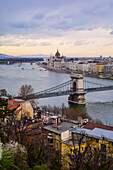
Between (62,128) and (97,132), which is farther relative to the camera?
(62,128)

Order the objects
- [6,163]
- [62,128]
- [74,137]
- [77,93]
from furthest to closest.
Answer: [77,93] → [62,128] → [74,137] → [6,163]

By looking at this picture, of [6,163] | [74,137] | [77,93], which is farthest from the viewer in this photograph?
[77,93]

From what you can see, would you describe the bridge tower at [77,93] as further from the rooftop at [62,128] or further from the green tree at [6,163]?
the green tree at [6,163]

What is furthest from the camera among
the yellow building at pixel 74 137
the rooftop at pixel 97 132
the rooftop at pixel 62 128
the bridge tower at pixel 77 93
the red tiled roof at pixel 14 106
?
the bridge tower at pixel 77 93

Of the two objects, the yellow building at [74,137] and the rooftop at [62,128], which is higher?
the rooftop at [62,128]

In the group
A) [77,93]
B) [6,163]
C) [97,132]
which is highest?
[6,163]

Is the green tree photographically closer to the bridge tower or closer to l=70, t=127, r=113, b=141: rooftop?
l=70, t=127, r=113, b=141: rooftop

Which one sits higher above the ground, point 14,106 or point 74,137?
Answer: point 14,106

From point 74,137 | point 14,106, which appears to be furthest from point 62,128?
point 14,106

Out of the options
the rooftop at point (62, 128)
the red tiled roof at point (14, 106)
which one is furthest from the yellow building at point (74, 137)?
the red tiled roof at point (14, 106)

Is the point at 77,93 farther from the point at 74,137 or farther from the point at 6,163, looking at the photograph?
the point at 6,163

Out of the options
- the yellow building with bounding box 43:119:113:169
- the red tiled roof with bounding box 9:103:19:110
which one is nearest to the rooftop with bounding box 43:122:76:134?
the yellow building with bounding box 43:119:113:169

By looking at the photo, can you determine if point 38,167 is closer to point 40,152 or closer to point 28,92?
point 40,152
